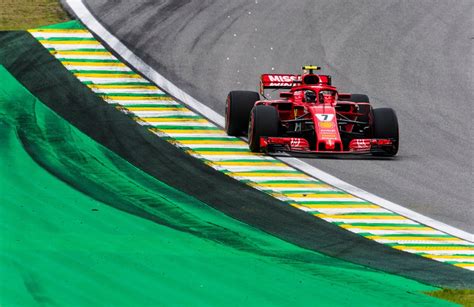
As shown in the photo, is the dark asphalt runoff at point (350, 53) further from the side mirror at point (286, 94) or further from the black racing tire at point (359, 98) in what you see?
the side mirror at point (286, 94)

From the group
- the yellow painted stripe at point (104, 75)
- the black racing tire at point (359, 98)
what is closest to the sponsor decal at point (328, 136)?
the black racing tire at point (359, 98)

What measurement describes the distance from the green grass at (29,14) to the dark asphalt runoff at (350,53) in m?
1.07

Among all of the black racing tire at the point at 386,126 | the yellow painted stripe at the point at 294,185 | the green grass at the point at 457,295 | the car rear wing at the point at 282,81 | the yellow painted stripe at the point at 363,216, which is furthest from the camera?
the car rear wing at the point at 282,81

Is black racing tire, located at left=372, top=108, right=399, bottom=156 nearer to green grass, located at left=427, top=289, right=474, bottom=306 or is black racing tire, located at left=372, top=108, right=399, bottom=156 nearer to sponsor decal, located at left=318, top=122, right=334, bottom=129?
sponsor decal, located at left=318, top=122, right=334, bottom=129

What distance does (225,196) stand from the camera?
20609 millimetres

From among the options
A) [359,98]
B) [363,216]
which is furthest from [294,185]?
[359,98]

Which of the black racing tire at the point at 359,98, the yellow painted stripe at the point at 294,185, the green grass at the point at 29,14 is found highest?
the green grass at the point at 29,14

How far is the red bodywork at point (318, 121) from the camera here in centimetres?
2247

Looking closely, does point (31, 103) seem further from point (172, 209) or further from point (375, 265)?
point (375, 265)

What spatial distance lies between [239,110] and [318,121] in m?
2.04

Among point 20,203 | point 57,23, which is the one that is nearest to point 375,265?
point 20,203

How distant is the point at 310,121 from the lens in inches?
899

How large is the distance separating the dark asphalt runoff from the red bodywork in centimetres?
54

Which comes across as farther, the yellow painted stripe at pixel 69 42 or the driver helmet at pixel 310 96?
the yellow painted stripe at pixel 69 42
